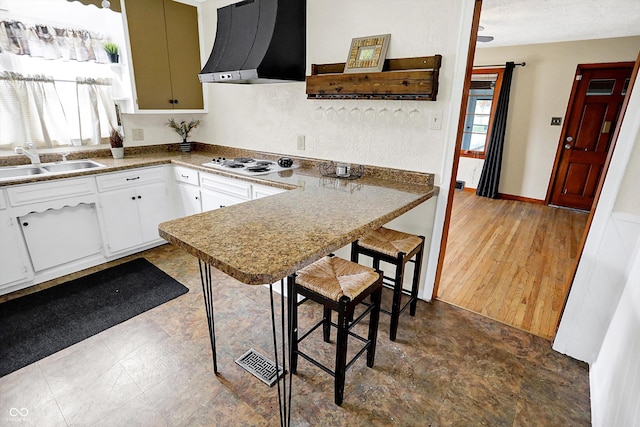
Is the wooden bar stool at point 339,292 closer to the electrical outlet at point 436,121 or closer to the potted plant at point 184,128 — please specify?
the electrical outlet at point 436,121

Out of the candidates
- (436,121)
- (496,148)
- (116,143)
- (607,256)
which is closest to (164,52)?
(116,143)

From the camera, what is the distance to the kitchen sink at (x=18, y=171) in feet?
8.26

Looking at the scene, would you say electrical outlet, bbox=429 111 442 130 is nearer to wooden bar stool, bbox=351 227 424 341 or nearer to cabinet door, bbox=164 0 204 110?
wooden bar stool, bbox=351 227 424 341

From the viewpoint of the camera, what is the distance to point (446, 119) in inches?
81.6

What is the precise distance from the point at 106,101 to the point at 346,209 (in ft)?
9.24

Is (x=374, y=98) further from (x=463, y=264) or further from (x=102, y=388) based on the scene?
(x=102, y=388)

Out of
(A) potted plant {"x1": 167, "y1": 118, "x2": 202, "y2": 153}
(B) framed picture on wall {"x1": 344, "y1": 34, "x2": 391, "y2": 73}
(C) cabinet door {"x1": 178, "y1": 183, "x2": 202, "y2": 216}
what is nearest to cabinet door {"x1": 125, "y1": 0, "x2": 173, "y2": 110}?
(A) potted plant {"x1": 167, "y1": 118, "x2": 202, "y2": 153}

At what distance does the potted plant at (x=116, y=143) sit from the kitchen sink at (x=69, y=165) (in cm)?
22

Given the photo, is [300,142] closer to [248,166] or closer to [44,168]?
[248,166]

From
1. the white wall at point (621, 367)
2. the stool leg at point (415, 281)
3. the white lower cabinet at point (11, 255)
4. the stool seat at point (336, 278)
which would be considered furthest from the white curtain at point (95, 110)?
the white wall at point (621, 367)

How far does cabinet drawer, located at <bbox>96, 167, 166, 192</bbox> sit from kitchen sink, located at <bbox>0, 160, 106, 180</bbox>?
0.13 metres

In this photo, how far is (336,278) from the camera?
1.53 m

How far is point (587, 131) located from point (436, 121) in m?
3.92

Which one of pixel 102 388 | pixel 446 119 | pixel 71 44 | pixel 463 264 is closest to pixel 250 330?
pixel 102 388
